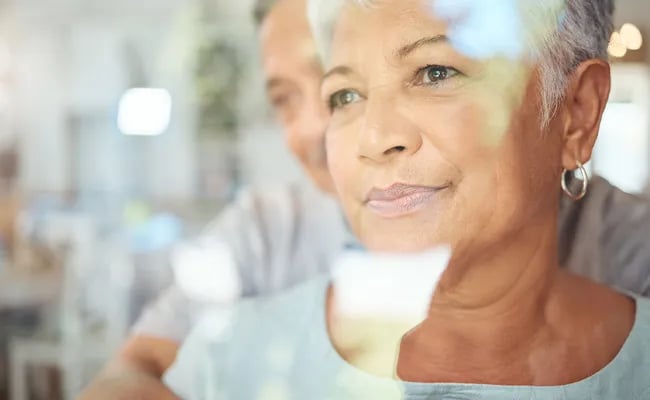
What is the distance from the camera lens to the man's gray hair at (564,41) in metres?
0.66

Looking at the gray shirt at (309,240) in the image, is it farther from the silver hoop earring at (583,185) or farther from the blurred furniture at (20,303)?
the blurred furniture at (20,303)

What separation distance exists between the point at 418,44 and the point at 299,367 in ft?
1.09

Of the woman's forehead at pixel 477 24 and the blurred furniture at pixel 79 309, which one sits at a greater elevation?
the woman's forehead at pixel 477 24

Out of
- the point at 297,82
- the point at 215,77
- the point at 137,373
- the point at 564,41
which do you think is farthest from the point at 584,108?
the point at 137,373

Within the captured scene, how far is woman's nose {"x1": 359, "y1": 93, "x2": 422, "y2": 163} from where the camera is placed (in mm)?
671

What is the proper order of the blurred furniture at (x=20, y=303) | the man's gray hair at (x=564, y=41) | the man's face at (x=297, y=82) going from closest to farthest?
the man's gray hair at (x=564, y=41)
the man's face at (x=297, y=82)
the blurred furniture at (x=20, y=303)

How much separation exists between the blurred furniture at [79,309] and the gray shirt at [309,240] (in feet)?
0.15

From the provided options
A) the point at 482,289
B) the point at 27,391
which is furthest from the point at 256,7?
the point at 27,391

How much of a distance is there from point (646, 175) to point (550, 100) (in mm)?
137

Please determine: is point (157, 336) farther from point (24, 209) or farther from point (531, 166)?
point (531, 166)

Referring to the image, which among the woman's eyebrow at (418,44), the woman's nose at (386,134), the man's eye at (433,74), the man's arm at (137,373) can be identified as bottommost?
the man's arm at (137,373)

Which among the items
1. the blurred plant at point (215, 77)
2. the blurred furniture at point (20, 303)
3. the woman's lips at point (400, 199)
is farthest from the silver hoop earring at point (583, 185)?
the blurred furniture at point (20, 303)

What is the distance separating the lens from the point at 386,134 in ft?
2.23

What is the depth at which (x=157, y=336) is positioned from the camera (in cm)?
83
